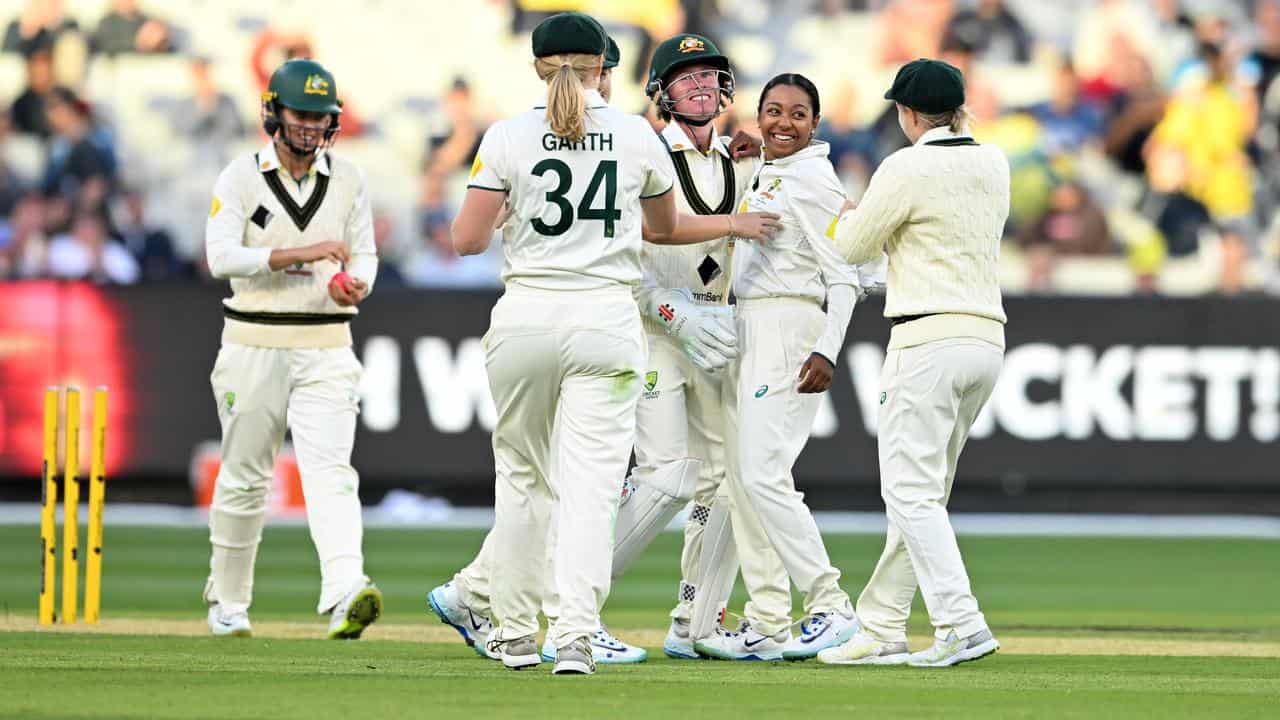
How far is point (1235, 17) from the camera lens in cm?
1638

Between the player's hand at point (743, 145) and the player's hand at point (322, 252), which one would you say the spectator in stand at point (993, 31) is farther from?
the player's hand at point (322, 252)

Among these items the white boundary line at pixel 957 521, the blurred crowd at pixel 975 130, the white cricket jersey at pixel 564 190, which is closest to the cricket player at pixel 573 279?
the white cricket jersey at pixel 564 190

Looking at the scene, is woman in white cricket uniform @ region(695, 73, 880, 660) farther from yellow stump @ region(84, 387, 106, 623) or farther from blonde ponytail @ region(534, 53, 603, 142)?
yellow stump @ region(84, 387, 106, 623)

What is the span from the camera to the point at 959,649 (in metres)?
6.80

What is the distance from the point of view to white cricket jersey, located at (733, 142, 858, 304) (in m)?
7.25

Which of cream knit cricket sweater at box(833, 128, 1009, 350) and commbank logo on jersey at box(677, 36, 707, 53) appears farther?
commbank logo on jersey at box(677, 36, 707, 53)

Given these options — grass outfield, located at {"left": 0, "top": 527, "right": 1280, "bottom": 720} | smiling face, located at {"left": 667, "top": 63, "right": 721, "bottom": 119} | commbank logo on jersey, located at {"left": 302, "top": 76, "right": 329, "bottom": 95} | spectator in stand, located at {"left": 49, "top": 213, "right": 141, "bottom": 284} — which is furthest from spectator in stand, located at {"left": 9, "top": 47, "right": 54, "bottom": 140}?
smiling face, located at {"left": 667, "top": 63, "right": 721, "bottom": 119}

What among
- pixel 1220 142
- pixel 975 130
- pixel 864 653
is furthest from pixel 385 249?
pixel 864 653

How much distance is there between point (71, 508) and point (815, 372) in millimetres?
3318

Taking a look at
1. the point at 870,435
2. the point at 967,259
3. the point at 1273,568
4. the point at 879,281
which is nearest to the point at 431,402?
the point at 870,435

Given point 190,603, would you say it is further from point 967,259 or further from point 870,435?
point 870,435

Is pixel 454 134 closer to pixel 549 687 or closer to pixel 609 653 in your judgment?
pixel 609 653

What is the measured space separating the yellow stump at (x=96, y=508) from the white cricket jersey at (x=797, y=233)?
2.91m

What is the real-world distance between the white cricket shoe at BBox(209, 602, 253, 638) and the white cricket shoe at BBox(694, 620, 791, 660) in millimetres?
2045
